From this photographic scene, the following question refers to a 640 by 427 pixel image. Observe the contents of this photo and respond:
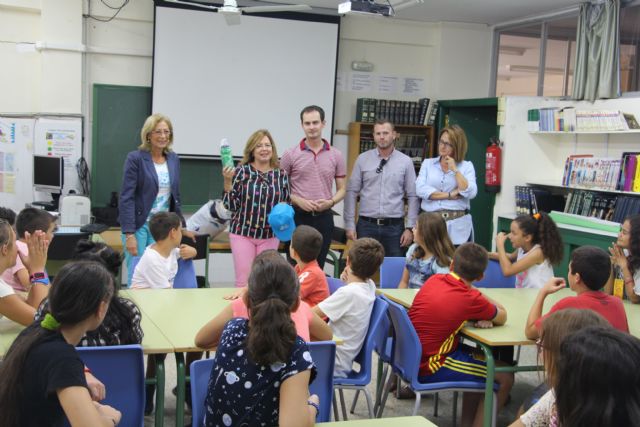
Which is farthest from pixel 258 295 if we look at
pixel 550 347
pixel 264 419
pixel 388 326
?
pixel 388 326

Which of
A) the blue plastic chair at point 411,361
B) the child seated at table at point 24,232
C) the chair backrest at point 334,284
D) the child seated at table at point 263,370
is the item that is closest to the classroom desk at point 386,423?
the child seated at table at point 263,370

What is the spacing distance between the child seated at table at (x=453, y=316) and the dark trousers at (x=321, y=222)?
161 centimetres

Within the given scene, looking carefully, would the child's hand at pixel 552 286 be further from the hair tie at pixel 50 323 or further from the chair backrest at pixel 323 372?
the hair tie at pixel 50 323

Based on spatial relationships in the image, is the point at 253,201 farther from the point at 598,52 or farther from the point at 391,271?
the point at 598,52

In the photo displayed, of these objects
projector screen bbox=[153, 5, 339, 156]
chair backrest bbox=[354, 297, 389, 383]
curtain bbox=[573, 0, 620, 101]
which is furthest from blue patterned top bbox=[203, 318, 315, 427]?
projector screen bbox=[153, 5, 339, 156]

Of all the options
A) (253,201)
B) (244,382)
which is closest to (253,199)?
(253,201)

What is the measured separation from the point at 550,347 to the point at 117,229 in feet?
17.9

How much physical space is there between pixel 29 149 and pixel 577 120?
5429 mm

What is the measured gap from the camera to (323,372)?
2.67 meters

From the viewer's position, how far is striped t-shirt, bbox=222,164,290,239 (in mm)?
4625

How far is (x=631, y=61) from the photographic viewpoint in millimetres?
6730

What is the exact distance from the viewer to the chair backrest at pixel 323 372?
103 inches

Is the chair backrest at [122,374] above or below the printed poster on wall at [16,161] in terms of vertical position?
below

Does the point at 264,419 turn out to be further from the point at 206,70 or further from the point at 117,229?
the point at 206,70
